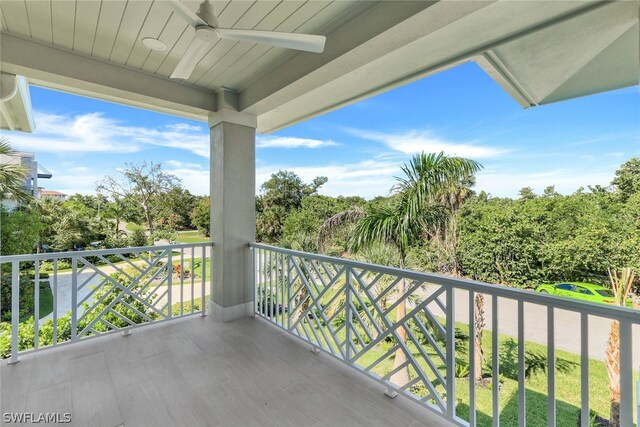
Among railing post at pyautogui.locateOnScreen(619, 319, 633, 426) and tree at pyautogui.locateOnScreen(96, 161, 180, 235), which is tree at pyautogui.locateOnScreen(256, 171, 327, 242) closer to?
tree at pyautogui.locateOnScreen(96, 161, 180, 235)

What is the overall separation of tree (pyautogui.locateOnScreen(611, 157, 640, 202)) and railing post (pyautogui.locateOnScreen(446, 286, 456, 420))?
7.33 metres

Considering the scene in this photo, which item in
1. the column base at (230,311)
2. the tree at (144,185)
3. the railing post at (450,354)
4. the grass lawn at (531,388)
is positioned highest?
the tree at (144,185)

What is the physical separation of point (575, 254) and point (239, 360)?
29.3ft

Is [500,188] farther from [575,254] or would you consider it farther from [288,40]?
[288,40]

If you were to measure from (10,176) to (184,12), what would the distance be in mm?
7329

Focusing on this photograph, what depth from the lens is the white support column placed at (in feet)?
10.7

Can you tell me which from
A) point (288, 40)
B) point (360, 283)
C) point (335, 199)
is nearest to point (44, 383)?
point (360, 283)

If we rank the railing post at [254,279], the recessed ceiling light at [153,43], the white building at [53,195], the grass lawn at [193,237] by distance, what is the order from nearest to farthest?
the recessed ceiling light at [153,43] < the railing post at [254,279] < the grass lawn at [193,237] < the white building at [53,195]

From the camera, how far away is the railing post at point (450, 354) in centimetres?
169

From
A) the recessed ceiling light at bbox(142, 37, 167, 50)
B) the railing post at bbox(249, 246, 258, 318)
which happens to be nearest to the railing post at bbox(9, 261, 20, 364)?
the railing post at bbox(249, 246, 258, 318)

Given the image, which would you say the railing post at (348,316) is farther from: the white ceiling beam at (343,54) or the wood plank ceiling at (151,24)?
the wood plank ceiling at (151,24)

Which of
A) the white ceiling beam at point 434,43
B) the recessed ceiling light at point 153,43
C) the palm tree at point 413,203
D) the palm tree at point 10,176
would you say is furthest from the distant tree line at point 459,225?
the recessed ceiling light at point 153,43

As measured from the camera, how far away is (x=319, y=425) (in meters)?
1.69

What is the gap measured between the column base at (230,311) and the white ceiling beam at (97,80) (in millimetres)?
2355
